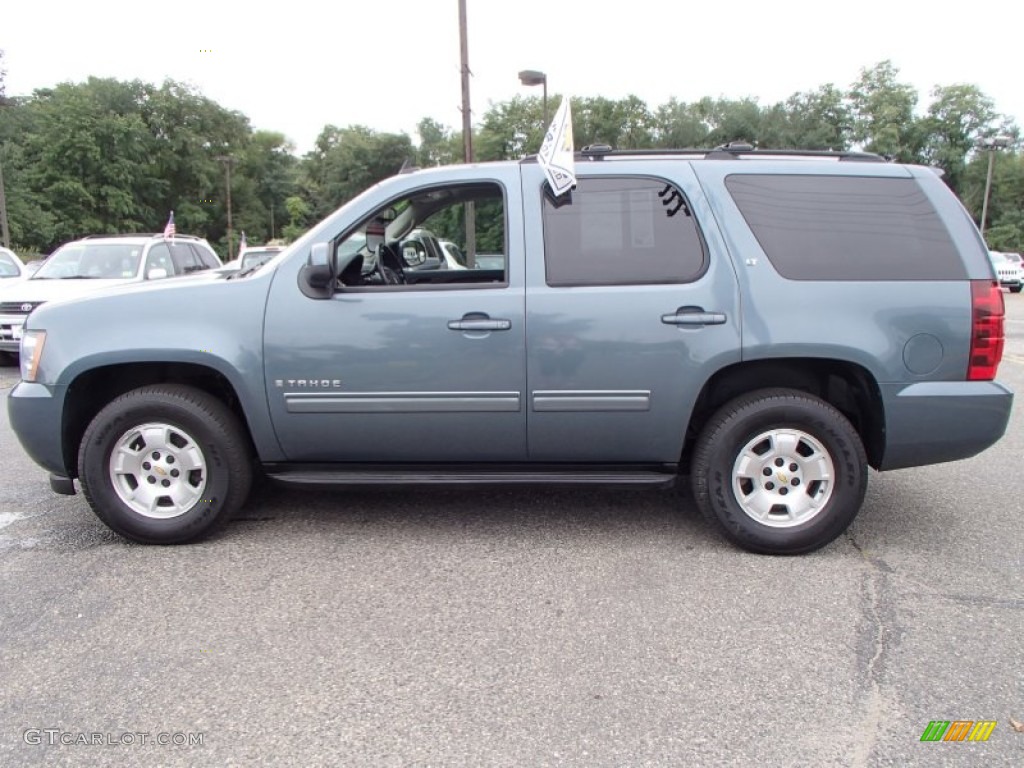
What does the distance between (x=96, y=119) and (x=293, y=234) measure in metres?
17.7

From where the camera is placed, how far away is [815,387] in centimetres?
390

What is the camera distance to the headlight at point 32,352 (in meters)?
3.74

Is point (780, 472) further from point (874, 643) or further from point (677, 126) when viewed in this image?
point (677, 126)

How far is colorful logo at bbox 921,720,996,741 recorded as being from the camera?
2357mm

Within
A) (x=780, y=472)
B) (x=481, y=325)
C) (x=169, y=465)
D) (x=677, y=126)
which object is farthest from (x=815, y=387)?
(x=677, y=126)

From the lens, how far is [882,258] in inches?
142

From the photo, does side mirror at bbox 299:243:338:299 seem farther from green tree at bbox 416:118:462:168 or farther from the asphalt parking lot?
green tree at bbox 416:118:462:168

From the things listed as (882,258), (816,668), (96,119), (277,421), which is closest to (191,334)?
(277,421)

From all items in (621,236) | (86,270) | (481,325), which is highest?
(621,236)

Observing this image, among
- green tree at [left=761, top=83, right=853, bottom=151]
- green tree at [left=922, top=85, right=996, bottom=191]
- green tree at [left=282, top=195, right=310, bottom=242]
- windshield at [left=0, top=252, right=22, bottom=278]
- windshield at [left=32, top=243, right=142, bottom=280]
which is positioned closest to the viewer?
windshield at [left=32, top=243, right=142, bottom=280]

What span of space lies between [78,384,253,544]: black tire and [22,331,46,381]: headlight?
40 cm

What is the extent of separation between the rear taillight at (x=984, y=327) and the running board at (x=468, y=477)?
1.50 meters

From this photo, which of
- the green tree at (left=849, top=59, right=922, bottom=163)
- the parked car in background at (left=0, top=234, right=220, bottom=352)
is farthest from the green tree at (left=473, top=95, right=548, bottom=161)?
the parked car in background at (left=0, top=234, right=220, bottom=352)

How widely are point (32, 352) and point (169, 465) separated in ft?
2.86
